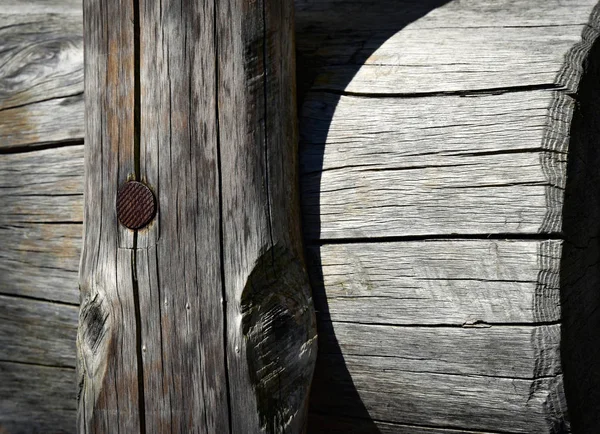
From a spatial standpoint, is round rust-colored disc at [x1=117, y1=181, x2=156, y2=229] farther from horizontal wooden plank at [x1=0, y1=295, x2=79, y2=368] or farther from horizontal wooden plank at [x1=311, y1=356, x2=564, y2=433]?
horizontal wooden plank at [x1=311, y1=356, x2=564, y2=433]

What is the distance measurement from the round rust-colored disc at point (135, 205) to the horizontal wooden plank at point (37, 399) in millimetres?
654

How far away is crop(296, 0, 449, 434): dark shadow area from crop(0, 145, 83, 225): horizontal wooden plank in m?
0.71

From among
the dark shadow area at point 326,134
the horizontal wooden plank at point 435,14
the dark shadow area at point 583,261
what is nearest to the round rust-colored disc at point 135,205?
the dark shadow area at point 326,134

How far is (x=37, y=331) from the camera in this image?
2.35m

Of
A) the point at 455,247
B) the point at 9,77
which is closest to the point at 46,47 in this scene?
the point at 9,77

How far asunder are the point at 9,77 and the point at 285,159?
102 cm

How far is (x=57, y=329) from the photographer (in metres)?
2.32

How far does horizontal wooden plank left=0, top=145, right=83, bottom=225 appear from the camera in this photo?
2285 mm

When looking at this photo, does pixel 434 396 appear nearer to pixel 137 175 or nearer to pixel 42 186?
pixel 137 175

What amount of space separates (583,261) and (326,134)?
0.77 m

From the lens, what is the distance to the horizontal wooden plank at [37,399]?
2350 millimetres

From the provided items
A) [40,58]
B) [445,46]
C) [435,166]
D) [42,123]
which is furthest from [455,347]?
[40,58]

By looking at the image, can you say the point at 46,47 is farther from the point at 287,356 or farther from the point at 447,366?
the point at 447,366

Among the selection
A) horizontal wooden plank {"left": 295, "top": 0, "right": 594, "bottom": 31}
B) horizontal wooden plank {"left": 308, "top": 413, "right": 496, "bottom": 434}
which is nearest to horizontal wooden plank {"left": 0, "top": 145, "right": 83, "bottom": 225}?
horizontal wooden plank {"left": 295, "top": 0, "right": 594, "bottom": 31}
